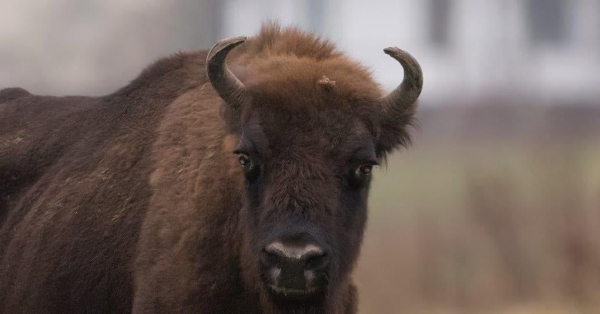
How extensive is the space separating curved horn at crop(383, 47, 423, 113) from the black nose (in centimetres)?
107

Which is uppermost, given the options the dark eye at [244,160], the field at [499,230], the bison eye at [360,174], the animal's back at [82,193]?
the dark eye at [244,160]

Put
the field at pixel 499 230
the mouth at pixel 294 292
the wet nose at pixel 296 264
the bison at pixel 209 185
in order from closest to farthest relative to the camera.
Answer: the wet nose at pixel 296 264
the mouth at pixel 294 292
the bison at pixel 209 185
the field at pixel 499 230

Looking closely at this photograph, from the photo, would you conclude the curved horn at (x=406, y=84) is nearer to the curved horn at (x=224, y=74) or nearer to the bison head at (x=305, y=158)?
the bison head at (x=305, y=158)

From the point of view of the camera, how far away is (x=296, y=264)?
509 cm

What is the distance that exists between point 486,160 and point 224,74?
869cm

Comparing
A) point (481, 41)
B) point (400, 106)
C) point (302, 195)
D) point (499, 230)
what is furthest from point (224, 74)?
point (481, 41)

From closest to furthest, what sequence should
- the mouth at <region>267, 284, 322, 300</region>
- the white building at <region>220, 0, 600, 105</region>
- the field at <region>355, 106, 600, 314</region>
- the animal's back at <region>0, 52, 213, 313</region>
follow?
the mouth at <region>267, 284, 322, 300</region> < the animal's back at <region>0, 52, 213, 313</region> < the field at <region>355, 106, 600, 314</region> < the white building at <region>220, 0, 600, 105</region>

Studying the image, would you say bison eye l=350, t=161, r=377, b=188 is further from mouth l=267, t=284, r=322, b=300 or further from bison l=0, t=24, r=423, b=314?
mouth l=267, t=284, r=322, b=300

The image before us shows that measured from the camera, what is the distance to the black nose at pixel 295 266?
16.7ft

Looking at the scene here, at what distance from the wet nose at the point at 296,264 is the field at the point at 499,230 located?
23.3ft

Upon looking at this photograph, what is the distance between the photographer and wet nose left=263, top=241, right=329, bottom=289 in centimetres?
509

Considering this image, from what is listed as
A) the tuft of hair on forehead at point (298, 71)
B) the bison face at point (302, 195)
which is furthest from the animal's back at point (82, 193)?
the bison face at point (302, 195)

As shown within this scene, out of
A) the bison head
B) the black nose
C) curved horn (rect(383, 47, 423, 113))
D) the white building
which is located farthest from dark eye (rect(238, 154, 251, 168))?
the white building

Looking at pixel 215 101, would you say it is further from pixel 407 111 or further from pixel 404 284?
pixel 404 284
